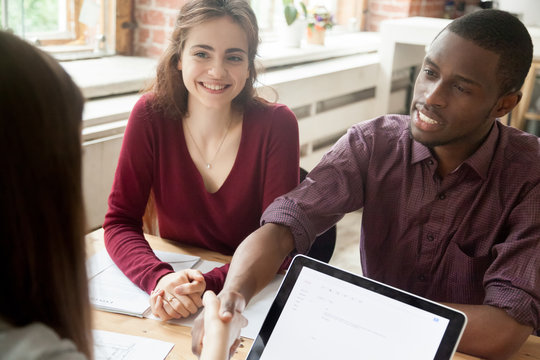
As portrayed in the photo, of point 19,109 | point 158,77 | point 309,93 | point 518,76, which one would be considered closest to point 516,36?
point 518,76

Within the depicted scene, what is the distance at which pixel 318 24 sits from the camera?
3.64 m

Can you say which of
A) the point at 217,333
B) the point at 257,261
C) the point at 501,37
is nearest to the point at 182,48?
the point at 257,261

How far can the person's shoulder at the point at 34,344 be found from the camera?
0.60 meters

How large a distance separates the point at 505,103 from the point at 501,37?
0.16 meters

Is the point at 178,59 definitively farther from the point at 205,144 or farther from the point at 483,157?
the point at 483,157

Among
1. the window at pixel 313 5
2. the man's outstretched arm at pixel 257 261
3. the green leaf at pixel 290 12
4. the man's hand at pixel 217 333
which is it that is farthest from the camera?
the window at pixel 313 5

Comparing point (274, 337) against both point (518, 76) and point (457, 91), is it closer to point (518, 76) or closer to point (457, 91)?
point (457, 91)

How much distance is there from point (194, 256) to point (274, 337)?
1.76 feet

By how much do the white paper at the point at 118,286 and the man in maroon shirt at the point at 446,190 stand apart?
203mm

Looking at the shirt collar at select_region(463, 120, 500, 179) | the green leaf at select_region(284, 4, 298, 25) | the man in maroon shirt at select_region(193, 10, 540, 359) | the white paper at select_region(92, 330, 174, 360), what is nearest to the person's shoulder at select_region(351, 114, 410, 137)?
the man in maroon shirt at select_region(193, 10, 540, 359)

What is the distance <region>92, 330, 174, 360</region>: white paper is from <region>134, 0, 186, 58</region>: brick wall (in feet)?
5.86

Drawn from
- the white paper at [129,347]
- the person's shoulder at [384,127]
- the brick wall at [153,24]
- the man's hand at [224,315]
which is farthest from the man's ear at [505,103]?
the brick wall at [153,24]

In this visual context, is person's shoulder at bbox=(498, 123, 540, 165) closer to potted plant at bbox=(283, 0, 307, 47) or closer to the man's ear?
the man's ear

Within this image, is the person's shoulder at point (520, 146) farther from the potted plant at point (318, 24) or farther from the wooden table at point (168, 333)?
the potted plant at point (318, 24)
